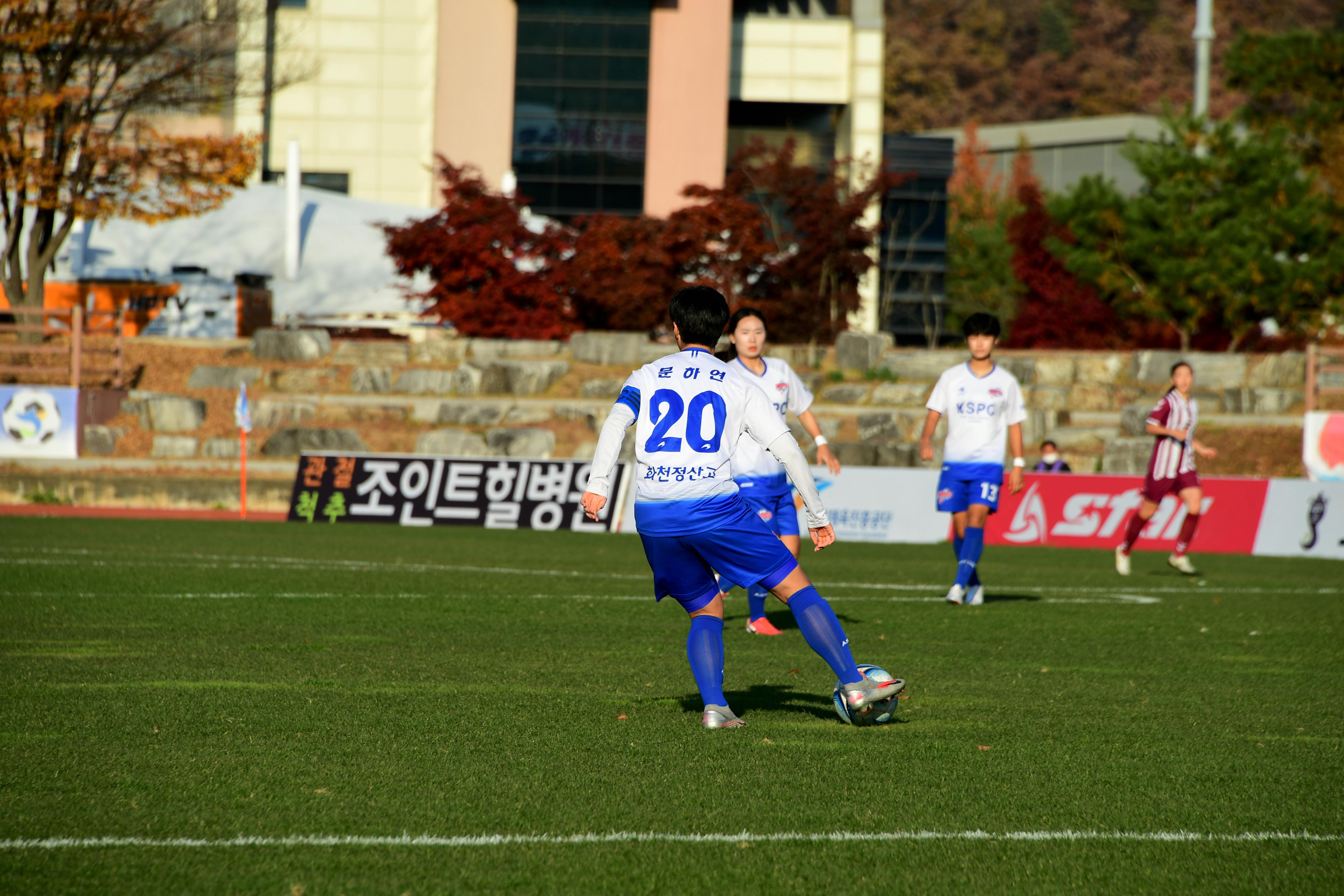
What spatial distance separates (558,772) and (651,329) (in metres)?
25.1

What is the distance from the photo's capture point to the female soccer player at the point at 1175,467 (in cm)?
1373

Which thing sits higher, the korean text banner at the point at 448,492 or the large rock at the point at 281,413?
the large rock at the point at 281,413

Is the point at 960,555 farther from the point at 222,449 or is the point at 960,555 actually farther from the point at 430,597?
the point at 222,449

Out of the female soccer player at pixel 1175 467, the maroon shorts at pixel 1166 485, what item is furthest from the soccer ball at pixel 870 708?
the maroon shorts at pixel 1166 485

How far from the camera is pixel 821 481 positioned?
18969 millimetres

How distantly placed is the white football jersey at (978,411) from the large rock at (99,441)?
61.8 feet

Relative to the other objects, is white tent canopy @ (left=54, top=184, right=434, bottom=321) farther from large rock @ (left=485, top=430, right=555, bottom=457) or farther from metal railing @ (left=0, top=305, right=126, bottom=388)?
large rock @ (left=485, top=430, right=555, bottom=457)

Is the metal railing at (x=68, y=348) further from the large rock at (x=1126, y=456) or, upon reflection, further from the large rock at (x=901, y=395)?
the large rock at (x=1126, y=456)

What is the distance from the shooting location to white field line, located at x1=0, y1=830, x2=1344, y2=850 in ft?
13.1

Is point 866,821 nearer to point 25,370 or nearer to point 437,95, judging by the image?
point 25,370

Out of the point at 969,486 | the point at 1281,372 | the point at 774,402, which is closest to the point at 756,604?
the point at 774,402

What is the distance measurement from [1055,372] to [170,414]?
57.4 ft

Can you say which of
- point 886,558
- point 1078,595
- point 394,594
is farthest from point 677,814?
point 886,558

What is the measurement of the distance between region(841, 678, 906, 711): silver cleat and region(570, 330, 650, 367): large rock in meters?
22.1
